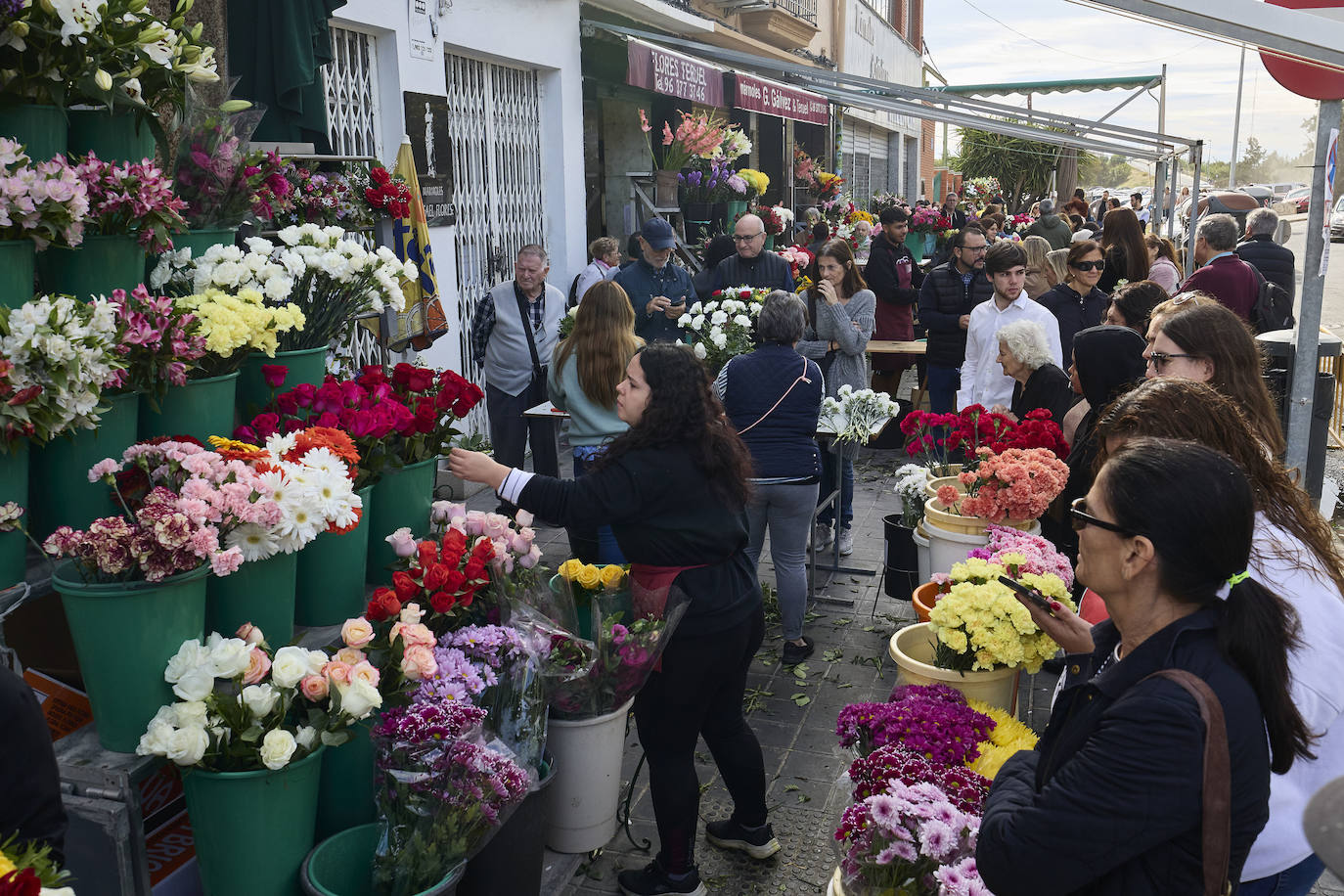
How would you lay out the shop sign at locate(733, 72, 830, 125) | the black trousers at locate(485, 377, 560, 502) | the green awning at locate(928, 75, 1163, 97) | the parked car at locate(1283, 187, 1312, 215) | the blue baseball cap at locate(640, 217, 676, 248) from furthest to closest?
the parked car at locate(1283, 187, 1312, 215)
the green awning at locate(928, 75, 1163, 97)
the shop sign at locate(733, 72, 830, 125)
the blue baseball cap at locate(640, 217, 676, 248)
the black trousers at locate(485, 377, 560, 502)

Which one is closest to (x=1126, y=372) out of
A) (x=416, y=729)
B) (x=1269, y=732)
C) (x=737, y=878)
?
(x=737, y=878)

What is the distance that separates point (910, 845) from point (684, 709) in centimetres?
122

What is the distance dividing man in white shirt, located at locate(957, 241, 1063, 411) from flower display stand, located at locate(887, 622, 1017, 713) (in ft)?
8.96

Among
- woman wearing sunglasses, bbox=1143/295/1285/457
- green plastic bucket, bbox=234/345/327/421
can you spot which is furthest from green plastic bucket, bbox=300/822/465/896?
woman wearing sunglasses, bbox=1143/295/1285/457

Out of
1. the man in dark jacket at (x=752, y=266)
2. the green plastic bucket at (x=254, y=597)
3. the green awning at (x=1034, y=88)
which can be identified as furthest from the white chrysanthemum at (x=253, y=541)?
the green awning at (x=1034, y=88)

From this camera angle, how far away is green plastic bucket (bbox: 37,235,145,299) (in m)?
2.56

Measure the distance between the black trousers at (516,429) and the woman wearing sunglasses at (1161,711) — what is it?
5390 mm

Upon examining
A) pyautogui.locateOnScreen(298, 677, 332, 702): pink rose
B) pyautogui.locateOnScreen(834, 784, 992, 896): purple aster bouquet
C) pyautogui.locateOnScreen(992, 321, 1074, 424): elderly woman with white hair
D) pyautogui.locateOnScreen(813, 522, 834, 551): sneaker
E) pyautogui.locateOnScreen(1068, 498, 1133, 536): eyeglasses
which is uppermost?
pyautogui.locateOnScreen(1068, 498, 1133, 536): eyeglasses

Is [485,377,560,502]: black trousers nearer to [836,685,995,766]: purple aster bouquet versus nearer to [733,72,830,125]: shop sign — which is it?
[836,685,995,766]: purple aster bouquet

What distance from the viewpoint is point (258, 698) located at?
2.41 m

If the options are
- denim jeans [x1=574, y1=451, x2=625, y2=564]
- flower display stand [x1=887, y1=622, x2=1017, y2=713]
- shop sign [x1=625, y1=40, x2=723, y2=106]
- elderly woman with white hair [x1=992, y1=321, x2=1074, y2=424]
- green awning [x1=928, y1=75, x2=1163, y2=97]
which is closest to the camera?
flower display stand [x1=887, y1=622, x2=1017, y2=713]

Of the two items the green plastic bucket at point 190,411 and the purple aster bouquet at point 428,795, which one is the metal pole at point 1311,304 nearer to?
the purple aster bouquet at point 428,795

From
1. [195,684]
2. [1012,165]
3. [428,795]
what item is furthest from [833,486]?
[1012,165]

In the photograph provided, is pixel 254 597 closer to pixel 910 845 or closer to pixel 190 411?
A: pixel 190 411
